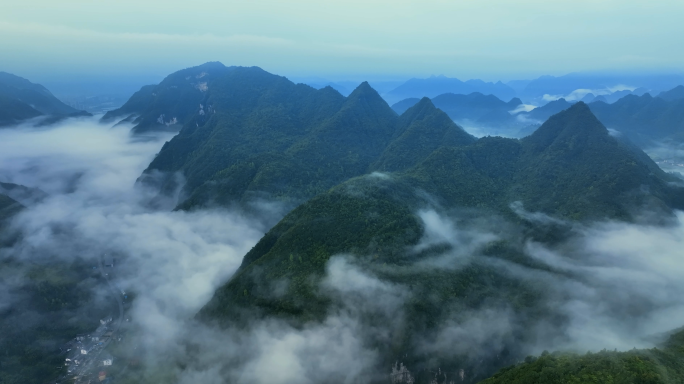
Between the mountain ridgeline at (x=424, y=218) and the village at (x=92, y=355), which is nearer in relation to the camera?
the mountain ridgeline at (x=424, y=218)

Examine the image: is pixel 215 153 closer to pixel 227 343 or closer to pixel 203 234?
pixel 203 234

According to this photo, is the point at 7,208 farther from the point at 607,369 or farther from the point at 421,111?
the point at 607,369

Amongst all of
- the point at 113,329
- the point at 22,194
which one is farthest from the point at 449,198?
the point at 22,194

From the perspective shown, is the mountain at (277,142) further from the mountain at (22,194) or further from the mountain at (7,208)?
the mountain at (7,208)

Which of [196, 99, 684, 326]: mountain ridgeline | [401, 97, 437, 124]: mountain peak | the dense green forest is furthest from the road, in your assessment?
[401, 97, 437, 124]: mountain peak

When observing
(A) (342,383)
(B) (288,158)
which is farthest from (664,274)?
(B) (288,158)

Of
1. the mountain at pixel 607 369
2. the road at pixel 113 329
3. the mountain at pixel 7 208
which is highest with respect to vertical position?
the mountain at pixel 607 369

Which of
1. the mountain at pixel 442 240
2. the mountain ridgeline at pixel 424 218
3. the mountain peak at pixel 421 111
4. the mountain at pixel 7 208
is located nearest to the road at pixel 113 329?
the mountain ridgeline at pixel 424 218
